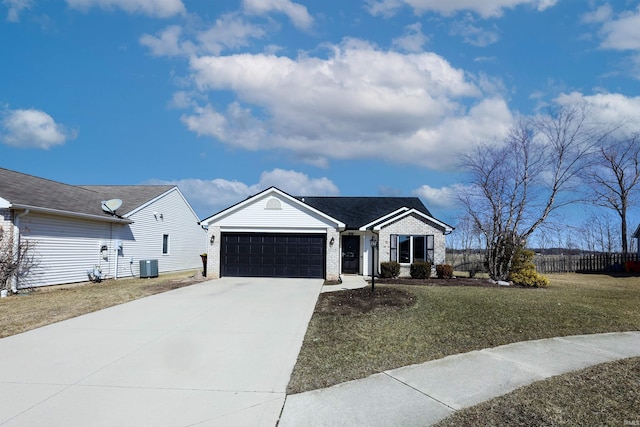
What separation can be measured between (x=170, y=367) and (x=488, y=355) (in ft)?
15.8

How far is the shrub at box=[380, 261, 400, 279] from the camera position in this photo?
17922mm

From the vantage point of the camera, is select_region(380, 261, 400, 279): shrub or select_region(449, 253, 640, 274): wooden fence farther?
select_region(449, 253, 640, 274): wooden fence

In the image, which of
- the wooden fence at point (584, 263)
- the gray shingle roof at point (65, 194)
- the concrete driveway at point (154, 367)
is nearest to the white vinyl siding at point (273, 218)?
the gray shingle roof at point (65, 194)

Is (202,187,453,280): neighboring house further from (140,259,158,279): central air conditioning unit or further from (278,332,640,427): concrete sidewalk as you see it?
(278,332,640,427): concrete sidewalk

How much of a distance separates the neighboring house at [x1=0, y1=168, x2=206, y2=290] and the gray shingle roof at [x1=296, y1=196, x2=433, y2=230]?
8397 millimetres

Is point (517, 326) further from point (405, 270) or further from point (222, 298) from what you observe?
point (405, 270)

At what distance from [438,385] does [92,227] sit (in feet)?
55.6

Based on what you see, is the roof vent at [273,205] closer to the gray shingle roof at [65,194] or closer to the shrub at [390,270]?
the shrub at [390,270]

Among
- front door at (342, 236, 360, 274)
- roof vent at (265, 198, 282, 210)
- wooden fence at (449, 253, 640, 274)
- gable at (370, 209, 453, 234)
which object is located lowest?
wooden fence at (449, 253, 640, 274)

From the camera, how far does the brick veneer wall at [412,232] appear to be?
61.6ft

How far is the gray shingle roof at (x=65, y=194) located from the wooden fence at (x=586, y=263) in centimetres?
2492

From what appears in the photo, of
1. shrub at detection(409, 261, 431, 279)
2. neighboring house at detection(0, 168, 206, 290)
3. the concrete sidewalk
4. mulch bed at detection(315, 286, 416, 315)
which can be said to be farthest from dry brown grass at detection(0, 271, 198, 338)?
shrub at detection(409, 261, 431, 279)

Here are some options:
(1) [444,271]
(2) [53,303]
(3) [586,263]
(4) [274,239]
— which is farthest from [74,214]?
(3) [586,263]

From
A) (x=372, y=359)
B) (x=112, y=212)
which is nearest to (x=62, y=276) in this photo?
(x=112, y=212)
